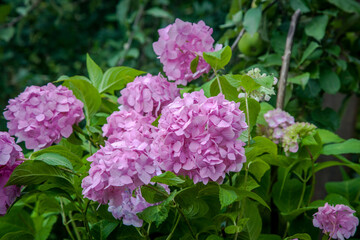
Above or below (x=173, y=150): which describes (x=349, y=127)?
below

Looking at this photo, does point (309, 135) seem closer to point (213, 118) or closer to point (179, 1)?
point (213, 118)

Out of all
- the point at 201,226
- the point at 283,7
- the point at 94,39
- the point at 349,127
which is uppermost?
the point at 283,7

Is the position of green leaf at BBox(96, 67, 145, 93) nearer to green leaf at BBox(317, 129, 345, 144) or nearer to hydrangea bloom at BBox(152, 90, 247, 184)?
hydrangea bloom at BBox(152, 90, 247, 184)

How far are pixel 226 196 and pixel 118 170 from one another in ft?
0.44

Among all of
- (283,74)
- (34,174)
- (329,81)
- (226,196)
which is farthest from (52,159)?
(329,81)

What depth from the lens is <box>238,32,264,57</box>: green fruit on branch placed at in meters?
1.08

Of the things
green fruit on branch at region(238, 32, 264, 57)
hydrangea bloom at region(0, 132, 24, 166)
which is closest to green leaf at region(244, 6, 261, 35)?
green fruit on branch at region(238, 32, 264, 57)

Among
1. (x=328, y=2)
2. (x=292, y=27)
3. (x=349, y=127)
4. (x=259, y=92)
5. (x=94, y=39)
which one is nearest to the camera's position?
(x=259, y=92)

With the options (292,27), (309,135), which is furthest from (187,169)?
(292,27)

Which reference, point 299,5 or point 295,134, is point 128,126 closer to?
point 295,134

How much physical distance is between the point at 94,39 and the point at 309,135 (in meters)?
2.17

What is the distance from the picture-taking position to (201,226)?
2.03 ft

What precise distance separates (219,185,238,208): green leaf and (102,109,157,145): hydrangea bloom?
12cm

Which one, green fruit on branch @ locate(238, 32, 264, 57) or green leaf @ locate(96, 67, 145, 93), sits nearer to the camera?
green leaf @ locate(96, 67, 145, 93)
